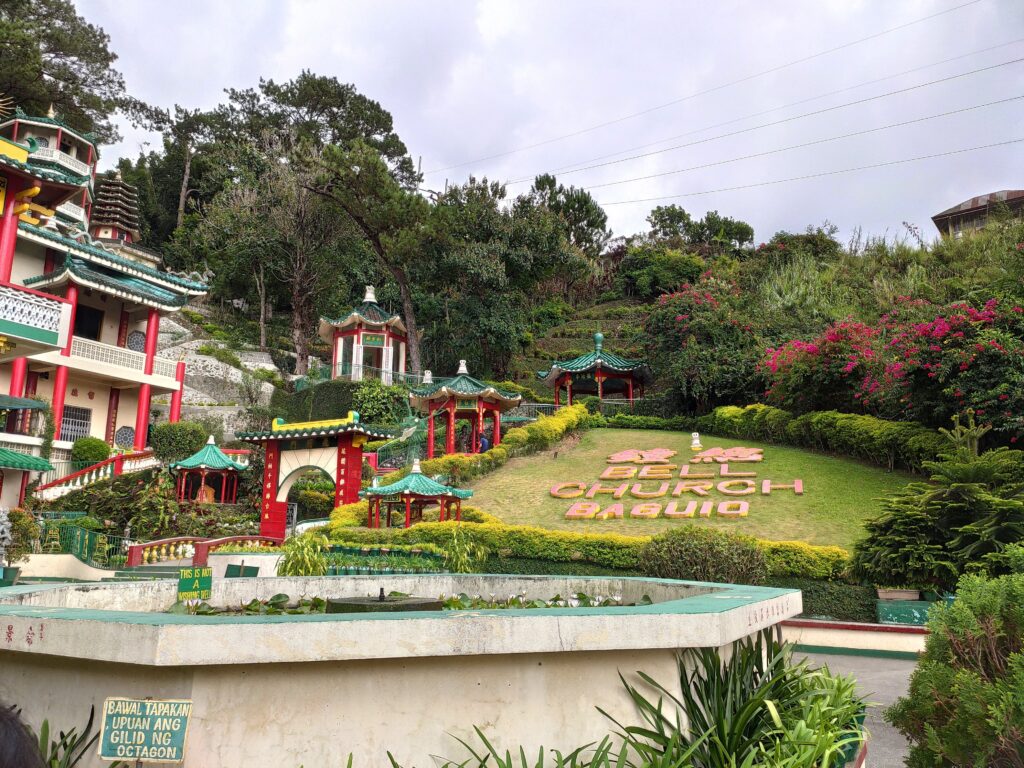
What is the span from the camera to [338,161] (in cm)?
3866

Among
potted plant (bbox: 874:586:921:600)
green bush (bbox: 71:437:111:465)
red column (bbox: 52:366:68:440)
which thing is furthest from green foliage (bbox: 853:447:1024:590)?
red column (bbox: 52:366:68:440)

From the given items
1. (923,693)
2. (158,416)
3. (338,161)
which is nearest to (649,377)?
(338,161)

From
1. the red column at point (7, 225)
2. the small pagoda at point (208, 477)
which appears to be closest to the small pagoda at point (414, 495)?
the small pagoda at point (208, 477)

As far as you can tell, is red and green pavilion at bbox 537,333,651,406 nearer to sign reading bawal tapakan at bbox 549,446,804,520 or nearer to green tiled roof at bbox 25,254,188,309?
sign reading bawal tapakan at bbox 549,446,804,520

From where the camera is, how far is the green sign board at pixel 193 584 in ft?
19.2

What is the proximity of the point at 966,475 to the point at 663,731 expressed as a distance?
37.6 feet

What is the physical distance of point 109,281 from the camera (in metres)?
28.6

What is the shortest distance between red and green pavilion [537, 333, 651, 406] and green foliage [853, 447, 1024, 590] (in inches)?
954

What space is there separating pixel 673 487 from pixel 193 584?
18.9m

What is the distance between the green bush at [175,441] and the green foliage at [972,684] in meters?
28.7

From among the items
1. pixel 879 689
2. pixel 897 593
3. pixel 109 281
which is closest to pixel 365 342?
pixel 109 281

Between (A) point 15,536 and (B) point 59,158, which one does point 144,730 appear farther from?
(B) point 59,158

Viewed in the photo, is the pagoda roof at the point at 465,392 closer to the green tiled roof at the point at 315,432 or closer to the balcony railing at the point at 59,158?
the green tiled roof at the point at 315,432

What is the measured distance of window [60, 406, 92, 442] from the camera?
28.2 metres
